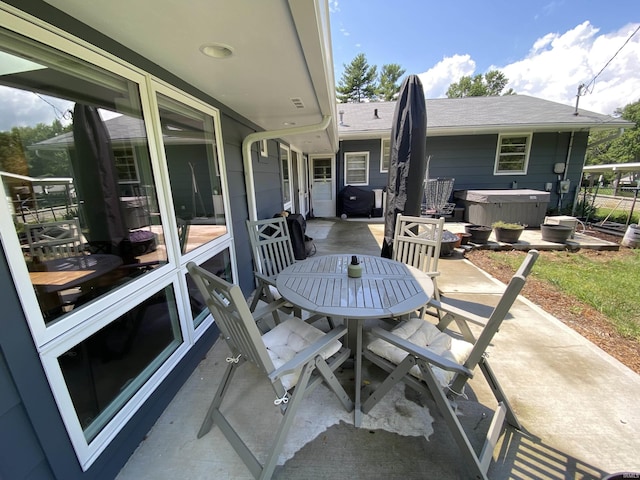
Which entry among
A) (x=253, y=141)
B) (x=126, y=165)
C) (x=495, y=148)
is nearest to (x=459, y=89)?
(x=495, y=148)

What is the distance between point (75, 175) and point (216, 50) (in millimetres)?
1696

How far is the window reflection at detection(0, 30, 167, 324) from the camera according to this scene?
4.49 feet

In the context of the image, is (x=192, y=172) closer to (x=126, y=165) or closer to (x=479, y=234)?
(x=126, y=165)

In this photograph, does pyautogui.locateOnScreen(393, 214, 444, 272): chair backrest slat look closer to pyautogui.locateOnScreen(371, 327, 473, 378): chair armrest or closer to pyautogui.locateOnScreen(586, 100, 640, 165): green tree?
pyautogui.locateOnScreen(371, 327, 473, 378): chair armrest

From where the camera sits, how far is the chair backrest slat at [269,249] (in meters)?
2.41

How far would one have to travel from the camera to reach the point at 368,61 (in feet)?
67.5

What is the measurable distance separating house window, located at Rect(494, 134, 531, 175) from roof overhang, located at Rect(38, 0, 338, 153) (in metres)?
7.66

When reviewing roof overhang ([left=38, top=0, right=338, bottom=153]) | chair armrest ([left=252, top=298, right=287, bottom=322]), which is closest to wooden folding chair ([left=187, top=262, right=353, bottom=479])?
chair armrest ([left=252, top=298, right=287, bottom=322])

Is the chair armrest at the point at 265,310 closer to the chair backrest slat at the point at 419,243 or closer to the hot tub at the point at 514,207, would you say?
the chair backrest slat at the point at 419,243

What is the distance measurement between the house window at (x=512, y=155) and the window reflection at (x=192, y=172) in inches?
322

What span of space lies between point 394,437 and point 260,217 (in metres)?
2.94

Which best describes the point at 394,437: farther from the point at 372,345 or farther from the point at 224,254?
the point at 224,254

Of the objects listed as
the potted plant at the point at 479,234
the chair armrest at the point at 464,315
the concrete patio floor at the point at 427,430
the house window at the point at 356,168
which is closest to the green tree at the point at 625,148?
the house window at the point at 356,168

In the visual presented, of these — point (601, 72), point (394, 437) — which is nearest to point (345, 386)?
point (394, 437)
